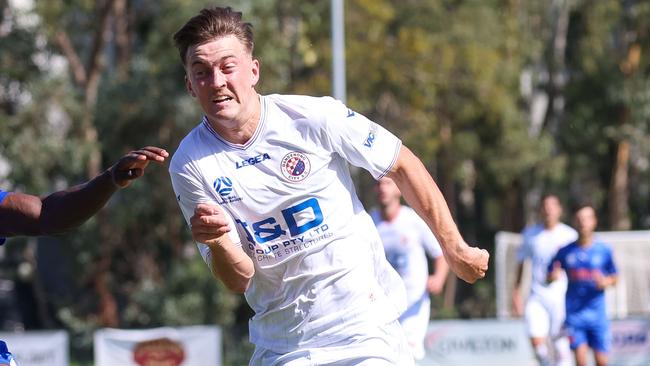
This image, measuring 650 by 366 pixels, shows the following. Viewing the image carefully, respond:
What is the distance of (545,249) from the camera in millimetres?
14578

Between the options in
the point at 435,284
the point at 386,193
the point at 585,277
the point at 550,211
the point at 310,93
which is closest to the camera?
the point at 435,284

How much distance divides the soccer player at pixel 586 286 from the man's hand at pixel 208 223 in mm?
8927

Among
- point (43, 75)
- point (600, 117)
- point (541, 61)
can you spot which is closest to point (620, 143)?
point (600, 117)

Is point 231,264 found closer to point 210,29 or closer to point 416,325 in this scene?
point 210,29

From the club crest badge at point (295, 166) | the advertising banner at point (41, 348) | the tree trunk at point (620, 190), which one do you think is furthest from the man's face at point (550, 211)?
the tree trunk at point (620, 190)

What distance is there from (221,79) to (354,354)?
1.24m

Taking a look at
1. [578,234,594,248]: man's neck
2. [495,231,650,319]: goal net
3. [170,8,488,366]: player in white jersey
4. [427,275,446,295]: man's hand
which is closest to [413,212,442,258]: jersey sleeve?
[427,275,446,295]: man's hand

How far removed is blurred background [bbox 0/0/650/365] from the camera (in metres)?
22.7

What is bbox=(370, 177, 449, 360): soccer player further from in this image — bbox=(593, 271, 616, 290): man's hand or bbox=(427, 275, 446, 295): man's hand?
bbox=(593, 271, 616, 290): man's hand

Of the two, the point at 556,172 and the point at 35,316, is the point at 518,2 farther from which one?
the point at 35,316

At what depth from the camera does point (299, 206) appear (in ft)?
16.3

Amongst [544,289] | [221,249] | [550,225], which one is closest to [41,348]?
[544,289]

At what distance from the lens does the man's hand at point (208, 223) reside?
15.1ft

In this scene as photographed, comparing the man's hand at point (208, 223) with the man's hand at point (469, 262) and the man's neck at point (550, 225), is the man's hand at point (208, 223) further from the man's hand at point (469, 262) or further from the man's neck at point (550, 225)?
the man's neck at point (550, 225)
